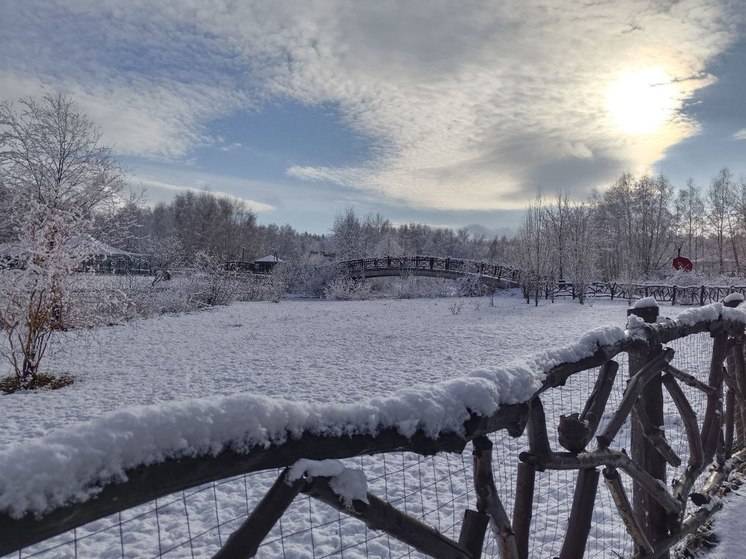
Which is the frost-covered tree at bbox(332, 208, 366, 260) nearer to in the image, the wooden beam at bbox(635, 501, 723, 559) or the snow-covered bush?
the snow-covered bush

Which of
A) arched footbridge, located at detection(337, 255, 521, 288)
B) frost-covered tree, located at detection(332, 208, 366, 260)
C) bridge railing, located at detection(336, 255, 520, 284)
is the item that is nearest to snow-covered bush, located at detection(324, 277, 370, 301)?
arched footbridge, located at detection(337, 255, 521, 288)

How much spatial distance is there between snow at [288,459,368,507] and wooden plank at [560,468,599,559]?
1.37 m

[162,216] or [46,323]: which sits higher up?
[162,216]

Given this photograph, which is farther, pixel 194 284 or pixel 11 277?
pixel 194 284

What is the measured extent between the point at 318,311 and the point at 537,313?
10.9m

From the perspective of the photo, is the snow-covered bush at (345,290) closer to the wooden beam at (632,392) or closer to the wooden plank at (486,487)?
the wooden beam at (632,392)

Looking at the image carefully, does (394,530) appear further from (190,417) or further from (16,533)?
(16,533)

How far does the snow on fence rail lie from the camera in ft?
2.82

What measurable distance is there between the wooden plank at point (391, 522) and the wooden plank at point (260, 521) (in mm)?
49

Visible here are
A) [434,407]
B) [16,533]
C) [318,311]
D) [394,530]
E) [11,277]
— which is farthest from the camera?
[318,311]

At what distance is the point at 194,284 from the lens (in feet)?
→ 83.7

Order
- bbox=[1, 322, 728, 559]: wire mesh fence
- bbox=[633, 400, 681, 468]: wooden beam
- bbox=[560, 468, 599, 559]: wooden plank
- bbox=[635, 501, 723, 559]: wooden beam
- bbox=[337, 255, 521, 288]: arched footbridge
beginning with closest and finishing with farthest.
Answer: bbox=[560, 468, 599, 559]: wooden plank < bbox=[635, 501, 723, 559]: wooden beam < bbox=[633, 400, 681, 468]: wooden beam < bbox=[1, 322, 728, 559]: wire mesh fence < bbox=[337, 255, 521, 288]: arched footbridge

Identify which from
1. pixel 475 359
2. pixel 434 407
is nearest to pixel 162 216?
pixel 475 359

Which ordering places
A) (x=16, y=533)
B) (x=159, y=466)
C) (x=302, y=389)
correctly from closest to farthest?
(x=16, y=533) → (x=159, y=466) → (x=302, y=389)
